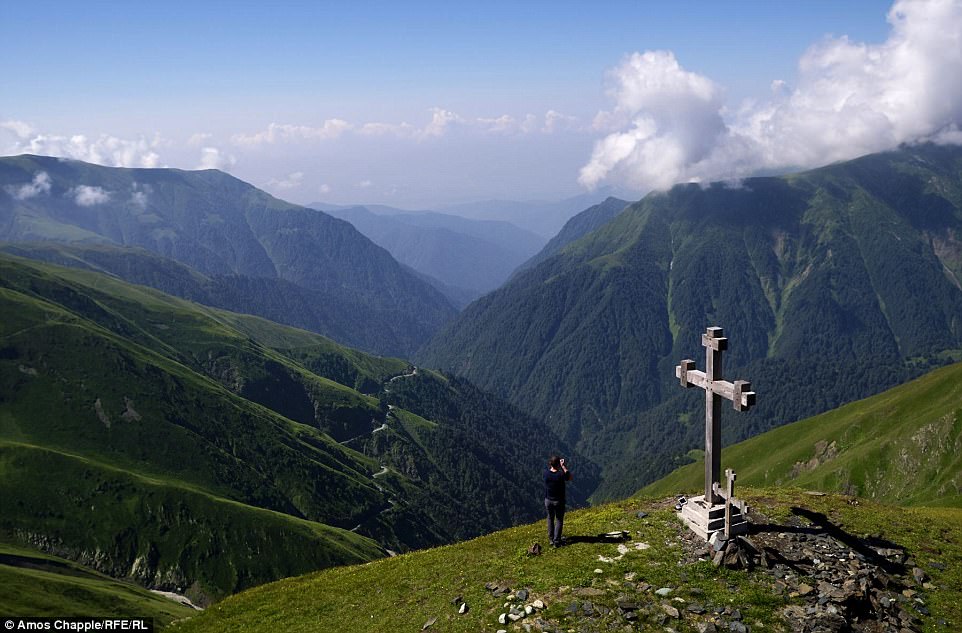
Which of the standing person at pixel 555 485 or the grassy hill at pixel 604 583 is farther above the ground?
the standing person at pixel 555 485

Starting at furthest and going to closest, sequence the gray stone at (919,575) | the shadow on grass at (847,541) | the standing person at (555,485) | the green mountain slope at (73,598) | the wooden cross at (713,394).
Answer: the green mountain slope at (73,598), the wooden cross at (713,394), the standing person at (555,485), the shadow on grass at (847,541), the gray stone at (919,575)

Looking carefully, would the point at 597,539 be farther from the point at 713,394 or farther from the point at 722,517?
the point at 713,394

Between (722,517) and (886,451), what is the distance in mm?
142028

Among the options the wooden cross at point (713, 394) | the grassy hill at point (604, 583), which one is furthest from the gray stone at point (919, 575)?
the wooden cross at point (713, 394)

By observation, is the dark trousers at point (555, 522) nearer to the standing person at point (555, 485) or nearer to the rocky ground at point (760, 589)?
the standing person at point (555, 485)

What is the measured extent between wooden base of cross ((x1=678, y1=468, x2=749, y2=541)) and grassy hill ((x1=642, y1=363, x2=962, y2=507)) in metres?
82.3

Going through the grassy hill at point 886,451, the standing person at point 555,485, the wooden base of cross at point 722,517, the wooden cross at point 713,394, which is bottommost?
the grassy hill at point 886,451

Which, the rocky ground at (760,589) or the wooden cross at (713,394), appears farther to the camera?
the wooden cross at (713,394)

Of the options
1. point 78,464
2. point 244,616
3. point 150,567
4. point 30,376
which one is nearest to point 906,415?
point 244,616

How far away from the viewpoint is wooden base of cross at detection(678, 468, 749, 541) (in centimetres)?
2780

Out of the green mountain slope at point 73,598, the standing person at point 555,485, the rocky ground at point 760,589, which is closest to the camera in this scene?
the rocky ground at point 760,589

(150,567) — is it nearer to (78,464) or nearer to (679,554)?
(78,464)

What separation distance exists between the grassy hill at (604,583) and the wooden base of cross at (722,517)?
769 mm

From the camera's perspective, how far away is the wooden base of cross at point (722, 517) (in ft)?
91.2
